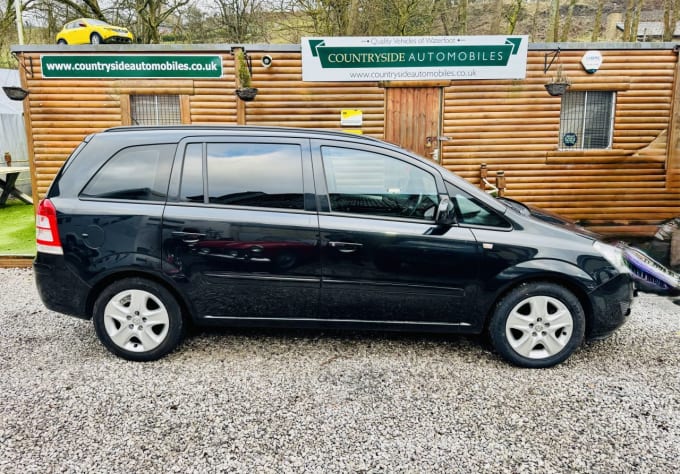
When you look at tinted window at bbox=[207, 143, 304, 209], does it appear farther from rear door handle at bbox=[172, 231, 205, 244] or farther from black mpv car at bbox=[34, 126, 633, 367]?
rear door handle at bbox=[172, 231, 205, 244]

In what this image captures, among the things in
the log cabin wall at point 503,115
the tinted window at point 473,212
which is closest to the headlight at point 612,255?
the tinted window at point 473,212

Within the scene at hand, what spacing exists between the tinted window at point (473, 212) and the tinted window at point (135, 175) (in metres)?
2.12

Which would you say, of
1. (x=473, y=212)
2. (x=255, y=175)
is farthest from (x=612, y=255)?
(x=255, y=175)

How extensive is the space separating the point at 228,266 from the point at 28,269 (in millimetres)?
4573

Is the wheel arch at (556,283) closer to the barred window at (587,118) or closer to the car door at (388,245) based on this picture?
the car door at (388,245)

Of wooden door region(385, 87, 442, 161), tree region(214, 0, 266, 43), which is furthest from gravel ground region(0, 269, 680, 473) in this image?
tree region(214, 0, 266, 43)

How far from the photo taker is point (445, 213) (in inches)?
142

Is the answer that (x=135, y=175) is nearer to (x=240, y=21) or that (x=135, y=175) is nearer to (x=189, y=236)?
(x=189, y=236)

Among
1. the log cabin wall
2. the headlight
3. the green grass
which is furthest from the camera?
the log cabin wall

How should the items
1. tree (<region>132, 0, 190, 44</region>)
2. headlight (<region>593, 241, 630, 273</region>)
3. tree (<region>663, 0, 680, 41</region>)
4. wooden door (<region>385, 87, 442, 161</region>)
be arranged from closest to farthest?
headlight (<region>593, 241, 630, 273</region>), wooden door (<region>385, 87, 442, 161</region>), tree (<region>663, 0, 680, 41</region>), tree (<region>132, 0, 190, 44</region>)

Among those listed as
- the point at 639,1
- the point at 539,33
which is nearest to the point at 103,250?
the point at 639,1

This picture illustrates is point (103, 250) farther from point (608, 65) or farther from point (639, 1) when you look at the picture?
point (639, 1)

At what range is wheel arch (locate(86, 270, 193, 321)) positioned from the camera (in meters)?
3.73

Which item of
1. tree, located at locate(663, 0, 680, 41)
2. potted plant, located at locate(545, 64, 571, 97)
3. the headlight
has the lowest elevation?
the headlight
